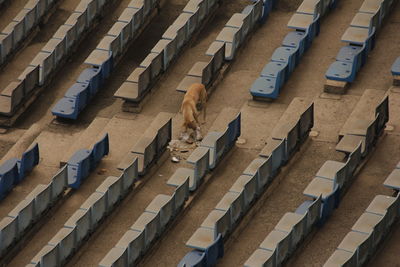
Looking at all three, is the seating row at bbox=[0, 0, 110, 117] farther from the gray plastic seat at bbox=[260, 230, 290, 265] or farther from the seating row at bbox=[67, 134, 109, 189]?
the gray plastic seat at bbox=[260, 230, 290, 265]

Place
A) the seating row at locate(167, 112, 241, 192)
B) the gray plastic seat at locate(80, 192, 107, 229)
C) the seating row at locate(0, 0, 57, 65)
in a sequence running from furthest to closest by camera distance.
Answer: the seating row at locate(0, 0, 57, 65)
the seating row at locate(167, 112, 241, 192)
the gray plastic seat at locate(80, 192, 107, 229)

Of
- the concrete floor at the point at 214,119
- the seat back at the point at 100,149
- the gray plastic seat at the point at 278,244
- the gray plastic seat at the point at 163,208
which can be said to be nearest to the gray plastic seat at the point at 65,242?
the concrete floor at the point at 214,119

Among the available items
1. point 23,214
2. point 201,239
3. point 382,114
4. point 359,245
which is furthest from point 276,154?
point 23,214

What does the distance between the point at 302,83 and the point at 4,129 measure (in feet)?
25.9

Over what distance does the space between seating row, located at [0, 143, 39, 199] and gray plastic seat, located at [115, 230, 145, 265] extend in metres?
4.18

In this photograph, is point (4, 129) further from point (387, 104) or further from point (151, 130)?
point (387, 104)

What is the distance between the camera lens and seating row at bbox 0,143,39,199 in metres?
38.7

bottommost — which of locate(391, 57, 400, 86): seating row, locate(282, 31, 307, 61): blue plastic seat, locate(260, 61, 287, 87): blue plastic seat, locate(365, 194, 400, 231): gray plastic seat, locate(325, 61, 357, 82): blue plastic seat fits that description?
locate(365, 194, 400, 231): gray plastic seat

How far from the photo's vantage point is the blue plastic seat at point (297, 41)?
4169 cm

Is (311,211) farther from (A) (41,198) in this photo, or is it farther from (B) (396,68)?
(A) (41,198)

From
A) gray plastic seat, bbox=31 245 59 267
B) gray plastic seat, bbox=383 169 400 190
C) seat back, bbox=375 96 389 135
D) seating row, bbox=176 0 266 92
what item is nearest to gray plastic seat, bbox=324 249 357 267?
gray plastic seat, bbox=383 169 400 190

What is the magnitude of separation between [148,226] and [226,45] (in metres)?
8.32

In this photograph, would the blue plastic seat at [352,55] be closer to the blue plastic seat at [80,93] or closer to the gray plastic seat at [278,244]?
the blue plastic seat at [80,93]

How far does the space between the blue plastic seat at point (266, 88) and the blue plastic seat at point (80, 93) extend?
14.4ft
